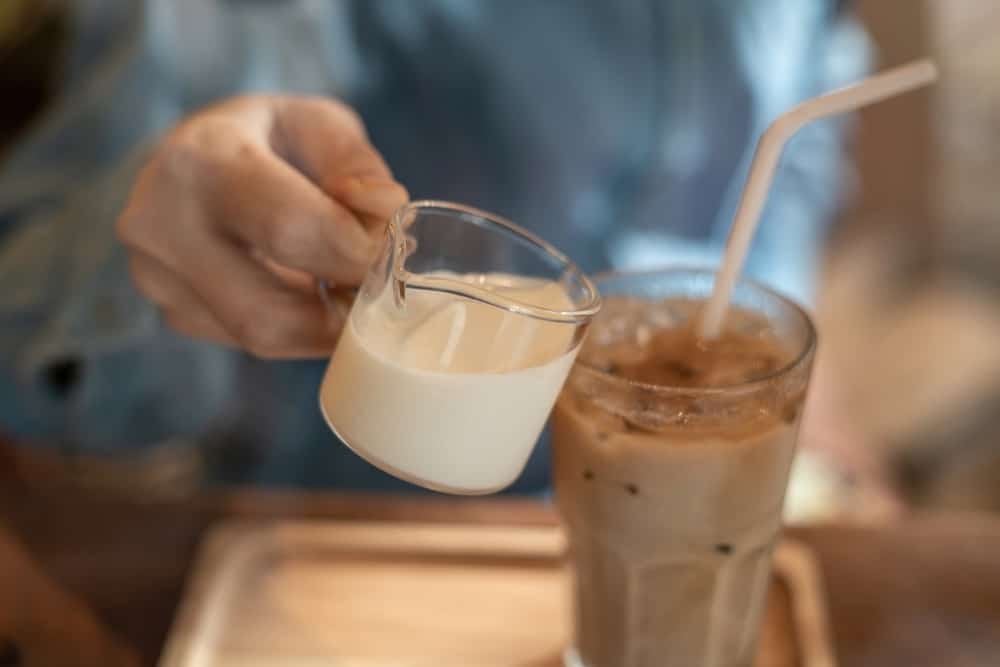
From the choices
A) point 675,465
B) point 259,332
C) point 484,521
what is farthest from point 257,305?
point 484,521

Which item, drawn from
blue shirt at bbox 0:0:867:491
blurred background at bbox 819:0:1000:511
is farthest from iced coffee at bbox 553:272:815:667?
blurred background at bbox 819:0:1000:511

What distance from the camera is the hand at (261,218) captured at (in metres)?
0.52

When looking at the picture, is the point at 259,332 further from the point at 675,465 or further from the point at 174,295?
the point at 675,465

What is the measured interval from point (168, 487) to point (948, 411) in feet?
3.96

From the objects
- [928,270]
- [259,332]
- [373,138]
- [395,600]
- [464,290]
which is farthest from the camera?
[928,270]

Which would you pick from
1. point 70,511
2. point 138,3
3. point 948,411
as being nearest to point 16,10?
point 138,3

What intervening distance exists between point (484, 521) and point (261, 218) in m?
0.41

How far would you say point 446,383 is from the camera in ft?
1.62

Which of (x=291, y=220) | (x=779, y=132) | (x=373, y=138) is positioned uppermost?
(x=779, y=132)

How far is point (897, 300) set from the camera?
194 cm

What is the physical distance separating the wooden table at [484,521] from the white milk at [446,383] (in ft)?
1.09

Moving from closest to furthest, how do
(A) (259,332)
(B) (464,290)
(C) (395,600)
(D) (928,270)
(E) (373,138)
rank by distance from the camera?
(B) (464,290) → (A) (259,332) → (C) (395,600) → (E) (373,138) → (D) (928,270)

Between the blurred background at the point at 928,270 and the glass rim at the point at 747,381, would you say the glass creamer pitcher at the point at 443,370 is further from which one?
the blurred background at the point at 928,270

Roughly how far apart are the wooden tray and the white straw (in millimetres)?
283
